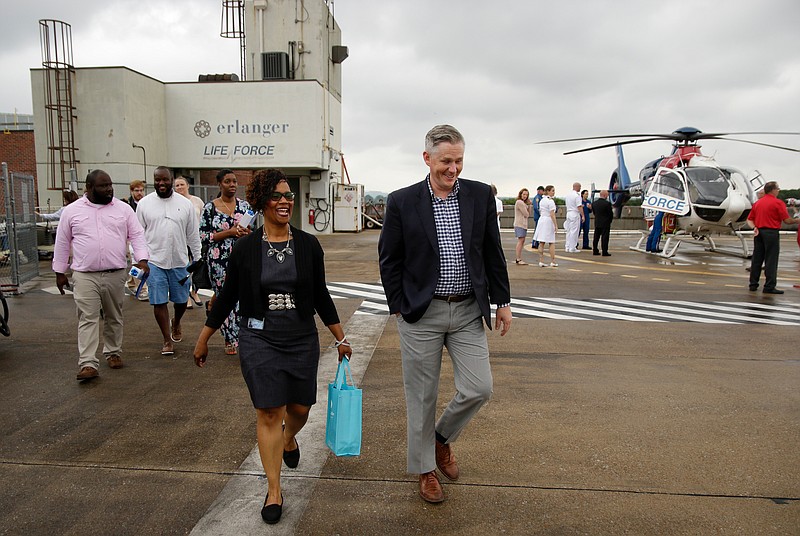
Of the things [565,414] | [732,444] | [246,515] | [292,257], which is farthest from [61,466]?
[732,444]

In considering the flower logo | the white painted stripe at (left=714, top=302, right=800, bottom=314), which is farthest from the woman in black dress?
the flower logo

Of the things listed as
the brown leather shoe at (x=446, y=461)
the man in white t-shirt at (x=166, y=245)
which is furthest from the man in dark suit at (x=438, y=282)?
the man in white t-shirt at (x=166, y=245)

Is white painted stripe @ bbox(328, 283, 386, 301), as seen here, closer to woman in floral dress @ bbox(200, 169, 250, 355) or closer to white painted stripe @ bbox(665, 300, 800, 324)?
woman in floral dress @ bbox(200, 169, 250, 355)

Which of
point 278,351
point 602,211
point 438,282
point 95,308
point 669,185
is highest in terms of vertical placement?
point 669,185

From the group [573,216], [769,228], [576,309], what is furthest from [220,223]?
[573,216]

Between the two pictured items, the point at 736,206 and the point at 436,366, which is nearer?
the point at 436,366

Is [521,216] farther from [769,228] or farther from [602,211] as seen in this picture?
[769,228]

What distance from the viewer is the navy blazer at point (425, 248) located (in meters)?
3.44

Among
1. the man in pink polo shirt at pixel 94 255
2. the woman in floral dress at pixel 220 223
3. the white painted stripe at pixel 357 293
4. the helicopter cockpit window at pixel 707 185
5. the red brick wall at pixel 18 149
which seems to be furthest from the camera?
the red brick wall at pixel 18 149

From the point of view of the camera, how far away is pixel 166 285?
Result: 663cm

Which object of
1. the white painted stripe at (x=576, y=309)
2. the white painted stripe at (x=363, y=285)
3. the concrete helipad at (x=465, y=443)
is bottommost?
the concrete helipad at (x=465, y=443)

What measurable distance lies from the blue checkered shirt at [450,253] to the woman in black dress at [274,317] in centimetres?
71

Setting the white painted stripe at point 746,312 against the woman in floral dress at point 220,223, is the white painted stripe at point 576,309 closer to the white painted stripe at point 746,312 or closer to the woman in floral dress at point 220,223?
the white painted stripe at point 746,312

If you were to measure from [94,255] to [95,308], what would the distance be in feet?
1.66
